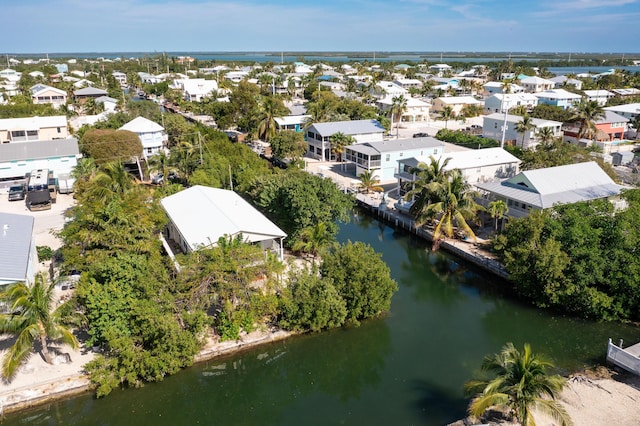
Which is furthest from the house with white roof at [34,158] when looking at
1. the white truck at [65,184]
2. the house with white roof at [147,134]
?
the house with white roof at [147,134]

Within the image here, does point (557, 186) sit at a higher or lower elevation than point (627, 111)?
lower

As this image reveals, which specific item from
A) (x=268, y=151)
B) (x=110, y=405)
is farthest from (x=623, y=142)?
(x=110, y=405)

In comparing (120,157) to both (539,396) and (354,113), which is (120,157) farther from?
(539,396)

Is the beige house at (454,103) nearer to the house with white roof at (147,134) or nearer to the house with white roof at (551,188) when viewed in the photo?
the house with white roof at (551,188)

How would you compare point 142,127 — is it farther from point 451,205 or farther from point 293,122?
point 451,205

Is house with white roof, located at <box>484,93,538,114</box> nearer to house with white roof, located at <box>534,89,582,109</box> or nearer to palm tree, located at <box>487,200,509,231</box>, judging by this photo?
house with white roof, located at <box>534,89,582,109</box>

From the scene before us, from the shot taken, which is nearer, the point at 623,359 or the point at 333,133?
the point at 623,359

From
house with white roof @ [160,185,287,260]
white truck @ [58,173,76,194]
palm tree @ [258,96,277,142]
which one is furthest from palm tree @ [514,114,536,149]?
white truck @ [58,173,76,194]

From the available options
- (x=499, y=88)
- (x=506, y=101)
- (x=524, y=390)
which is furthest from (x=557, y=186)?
(x=499, y=88)
